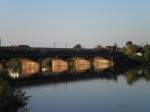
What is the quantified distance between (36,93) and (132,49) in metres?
82.2

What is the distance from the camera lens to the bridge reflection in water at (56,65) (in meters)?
84.5

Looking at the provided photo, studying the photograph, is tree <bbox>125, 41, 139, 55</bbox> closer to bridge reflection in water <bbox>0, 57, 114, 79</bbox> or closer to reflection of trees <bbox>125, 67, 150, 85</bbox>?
bridge reflection in water <bbox>0, 57, 114, 79</bbox>

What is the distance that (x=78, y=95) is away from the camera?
152 feet

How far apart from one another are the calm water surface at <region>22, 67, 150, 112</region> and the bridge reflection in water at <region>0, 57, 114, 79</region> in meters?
25.4

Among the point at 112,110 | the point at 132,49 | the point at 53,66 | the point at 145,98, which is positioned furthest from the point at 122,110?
the point at 132,49

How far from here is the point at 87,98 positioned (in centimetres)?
4384

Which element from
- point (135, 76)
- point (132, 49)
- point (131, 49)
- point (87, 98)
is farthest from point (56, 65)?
point (87, 98)

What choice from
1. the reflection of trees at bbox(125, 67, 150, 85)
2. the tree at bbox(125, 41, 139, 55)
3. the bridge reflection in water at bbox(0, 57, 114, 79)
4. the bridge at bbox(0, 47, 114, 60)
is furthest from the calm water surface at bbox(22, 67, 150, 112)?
the tree at bbox(125, 41, 139, 55)

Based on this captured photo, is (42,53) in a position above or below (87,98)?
above

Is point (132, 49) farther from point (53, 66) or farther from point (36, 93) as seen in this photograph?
point (36, 93)

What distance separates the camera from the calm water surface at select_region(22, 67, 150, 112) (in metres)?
36.4

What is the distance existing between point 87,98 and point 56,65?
6093 centimetres

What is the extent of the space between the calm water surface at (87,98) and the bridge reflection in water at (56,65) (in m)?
25.4

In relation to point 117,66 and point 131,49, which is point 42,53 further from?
point 131,49
